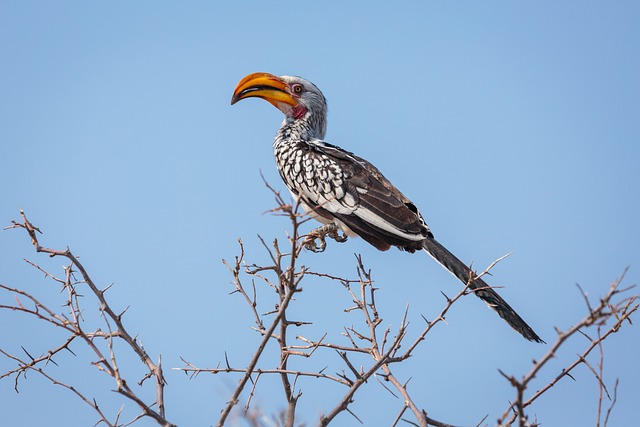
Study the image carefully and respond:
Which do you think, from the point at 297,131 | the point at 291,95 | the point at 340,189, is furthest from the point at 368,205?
the point at 291,95

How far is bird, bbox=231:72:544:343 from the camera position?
5.02 meters

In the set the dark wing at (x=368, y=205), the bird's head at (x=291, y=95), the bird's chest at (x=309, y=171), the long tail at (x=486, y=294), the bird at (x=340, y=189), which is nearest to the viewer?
the long tail at (x=486, y=294)

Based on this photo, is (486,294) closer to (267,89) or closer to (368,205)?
(368,205)

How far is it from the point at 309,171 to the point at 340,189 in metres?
0.35

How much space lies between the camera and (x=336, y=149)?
19.1 feet

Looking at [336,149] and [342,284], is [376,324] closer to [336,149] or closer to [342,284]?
[342,284]

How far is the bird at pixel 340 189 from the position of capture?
502 centimetres

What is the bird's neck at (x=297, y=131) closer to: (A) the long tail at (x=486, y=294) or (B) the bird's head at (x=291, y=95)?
(B) the bird's head at (x=291, y=95)

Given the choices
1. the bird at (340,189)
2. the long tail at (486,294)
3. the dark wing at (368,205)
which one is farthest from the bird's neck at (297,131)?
the long tail at (486,294)

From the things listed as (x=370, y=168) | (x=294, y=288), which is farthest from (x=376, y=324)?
(x=370, y=168)

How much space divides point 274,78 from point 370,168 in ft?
4.25

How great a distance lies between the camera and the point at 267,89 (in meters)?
6.42

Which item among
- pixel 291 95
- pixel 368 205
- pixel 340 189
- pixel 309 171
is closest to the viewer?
pixel 368 205

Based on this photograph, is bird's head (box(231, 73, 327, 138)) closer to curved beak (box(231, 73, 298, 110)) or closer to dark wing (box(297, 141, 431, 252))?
curved beak (box(231, 73, 298, 110))
